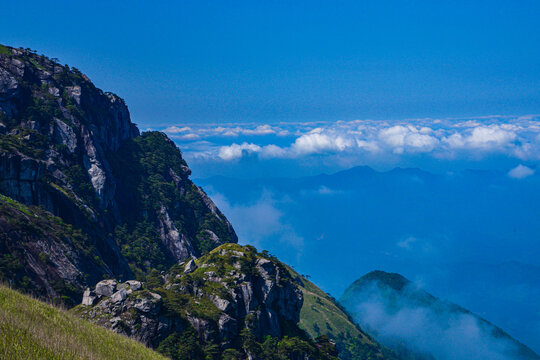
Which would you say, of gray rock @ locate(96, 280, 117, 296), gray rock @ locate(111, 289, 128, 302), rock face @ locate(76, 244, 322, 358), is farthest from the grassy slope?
gray rock @ locate(96, 280, 117, 296)

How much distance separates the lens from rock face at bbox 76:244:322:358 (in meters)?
47.2

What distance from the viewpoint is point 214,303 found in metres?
59.2

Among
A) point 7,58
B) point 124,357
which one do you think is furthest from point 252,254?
point 7,58

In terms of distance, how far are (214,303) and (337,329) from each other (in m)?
116

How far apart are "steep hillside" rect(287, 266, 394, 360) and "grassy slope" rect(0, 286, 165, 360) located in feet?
449

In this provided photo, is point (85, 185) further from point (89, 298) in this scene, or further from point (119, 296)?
point (119, 296)

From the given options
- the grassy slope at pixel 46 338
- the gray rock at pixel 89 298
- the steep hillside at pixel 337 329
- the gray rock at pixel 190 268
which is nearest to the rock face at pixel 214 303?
the gray rock at pixel 190 268

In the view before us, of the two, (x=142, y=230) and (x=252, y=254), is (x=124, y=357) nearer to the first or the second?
(x=252, y=254)

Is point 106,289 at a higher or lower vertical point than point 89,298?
higher

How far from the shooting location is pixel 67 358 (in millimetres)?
12688

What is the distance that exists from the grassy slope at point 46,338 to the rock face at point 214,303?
94.4 feet

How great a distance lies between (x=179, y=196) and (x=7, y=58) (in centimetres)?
7391

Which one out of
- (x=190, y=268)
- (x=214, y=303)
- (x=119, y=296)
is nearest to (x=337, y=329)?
(x=190, y=268)

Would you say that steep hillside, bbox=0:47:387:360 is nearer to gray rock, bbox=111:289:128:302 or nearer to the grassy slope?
gray rock, bbox=111:289:128:302
